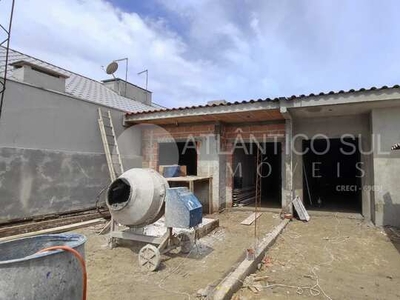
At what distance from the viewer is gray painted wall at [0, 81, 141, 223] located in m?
6.80

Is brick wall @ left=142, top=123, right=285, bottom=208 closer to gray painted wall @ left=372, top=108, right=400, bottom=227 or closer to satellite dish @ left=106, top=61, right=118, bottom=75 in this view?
gray painted wall @ left=372, top=108, right=400, bottom=227

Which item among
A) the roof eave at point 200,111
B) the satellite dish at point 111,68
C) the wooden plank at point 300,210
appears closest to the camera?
the roof eave at point 200,111

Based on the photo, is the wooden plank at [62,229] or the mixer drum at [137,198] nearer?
the mixer drum at [137,198]

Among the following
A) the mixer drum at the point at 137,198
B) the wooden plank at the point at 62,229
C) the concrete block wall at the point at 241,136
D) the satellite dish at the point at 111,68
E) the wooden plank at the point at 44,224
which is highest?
the satellite dish at the point at 111,68

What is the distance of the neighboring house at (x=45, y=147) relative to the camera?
22.4ft

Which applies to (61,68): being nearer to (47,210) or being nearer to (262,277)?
(47,210)

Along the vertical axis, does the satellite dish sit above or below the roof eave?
above

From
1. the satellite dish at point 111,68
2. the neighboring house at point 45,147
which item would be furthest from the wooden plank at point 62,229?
the satellite dish at point 111,68

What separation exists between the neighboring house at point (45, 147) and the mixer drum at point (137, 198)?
3.01m

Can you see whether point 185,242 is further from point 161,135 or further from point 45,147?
point 161,135

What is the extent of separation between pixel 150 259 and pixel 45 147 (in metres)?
4.79

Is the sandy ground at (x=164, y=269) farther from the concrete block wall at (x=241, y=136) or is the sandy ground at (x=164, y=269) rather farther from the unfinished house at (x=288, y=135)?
the concrete block wall at (x=241, y=136)

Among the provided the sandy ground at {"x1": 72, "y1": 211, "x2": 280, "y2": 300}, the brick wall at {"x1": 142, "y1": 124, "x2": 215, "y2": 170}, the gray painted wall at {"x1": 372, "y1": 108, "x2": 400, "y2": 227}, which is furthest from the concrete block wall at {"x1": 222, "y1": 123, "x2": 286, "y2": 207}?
the sandy ground at {"x1": 72, "y1": 211, "x2": 280, "y2": 300}

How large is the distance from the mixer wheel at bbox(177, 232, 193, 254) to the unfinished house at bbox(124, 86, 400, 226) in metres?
2.18
